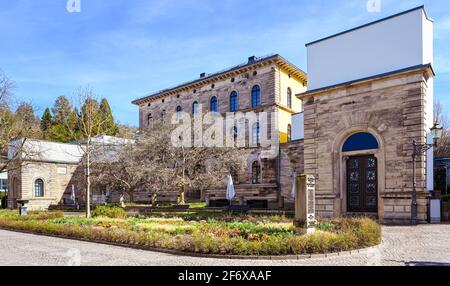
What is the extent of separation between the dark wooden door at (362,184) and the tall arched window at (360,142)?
0.56m

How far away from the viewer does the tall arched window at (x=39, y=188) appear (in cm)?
4297

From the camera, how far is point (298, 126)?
105 ft

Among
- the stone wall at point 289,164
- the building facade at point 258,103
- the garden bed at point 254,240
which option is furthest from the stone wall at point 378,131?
the stone wall at point 289,164

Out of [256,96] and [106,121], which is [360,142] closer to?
[106,121]

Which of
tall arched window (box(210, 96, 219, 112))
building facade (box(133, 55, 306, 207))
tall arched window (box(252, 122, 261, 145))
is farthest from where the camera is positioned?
tall arched window (box(210, 96, 219, 112))

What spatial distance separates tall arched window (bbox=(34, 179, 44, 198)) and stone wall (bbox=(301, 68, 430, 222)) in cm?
3355

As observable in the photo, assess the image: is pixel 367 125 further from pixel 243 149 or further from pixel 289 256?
pixel 243 149

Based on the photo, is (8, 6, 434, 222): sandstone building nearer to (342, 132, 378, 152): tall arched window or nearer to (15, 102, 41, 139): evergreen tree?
(342, 132, 378, 152): tall arched window

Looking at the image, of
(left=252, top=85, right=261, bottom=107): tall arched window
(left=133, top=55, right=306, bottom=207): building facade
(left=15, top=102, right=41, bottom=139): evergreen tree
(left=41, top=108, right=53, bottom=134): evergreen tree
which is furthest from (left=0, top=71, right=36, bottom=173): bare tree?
(left=41, top=108, right=53, bottom=134): evergreen tree

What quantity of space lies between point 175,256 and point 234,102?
35.1 metres

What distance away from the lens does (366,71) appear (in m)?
20.9

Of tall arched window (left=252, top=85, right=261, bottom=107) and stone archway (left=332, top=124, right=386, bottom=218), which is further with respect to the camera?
tall arched window (left=252, top=85, right=261, bottom=107)

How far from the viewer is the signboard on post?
12.2 m
